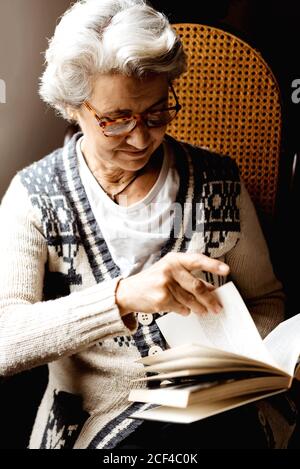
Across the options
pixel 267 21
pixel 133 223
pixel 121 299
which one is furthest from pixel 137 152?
pixel 267 21

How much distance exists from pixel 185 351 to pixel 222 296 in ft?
0.44

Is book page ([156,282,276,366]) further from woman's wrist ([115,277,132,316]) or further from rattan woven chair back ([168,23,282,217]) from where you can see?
rattan woven chair back ([168,23,282,217])

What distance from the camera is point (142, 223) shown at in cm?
127

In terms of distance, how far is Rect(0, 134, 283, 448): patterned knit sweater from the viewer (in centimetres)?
120

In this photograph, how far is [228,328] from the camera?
972mm

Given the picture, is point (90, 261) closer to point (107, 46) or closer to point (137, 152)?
point (137, 152)

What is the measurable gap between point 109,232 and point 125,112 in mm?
264

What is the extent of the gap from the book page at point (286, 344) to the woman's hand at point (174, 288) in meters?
0.12

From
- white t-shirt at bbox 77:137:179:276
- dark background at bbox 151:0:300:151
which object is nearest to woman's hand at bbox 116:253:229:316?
white t-shirt at bbox 77:137:179:276

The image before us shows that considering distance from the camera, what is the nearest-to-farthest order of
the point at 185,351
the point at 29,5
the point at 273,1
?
the point at 185,351 < the point at 29,5 < the point at 273,1

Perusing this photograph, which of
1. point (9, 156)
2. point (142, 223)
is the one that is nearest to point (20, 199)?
point (142, 223)
